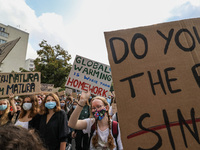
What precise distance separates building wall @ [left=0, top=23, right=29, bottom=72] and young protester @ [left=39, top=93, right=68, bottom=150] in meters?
32.6

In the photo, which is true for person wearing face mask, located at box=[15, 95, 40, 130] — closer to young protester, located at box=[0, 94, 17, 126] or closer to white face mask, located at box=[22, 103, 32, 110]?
white face mask, located at box=[22, 103, 32, 110]

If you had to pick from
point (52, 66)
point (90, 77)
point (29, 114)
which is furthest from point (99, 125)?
point (52, 66)

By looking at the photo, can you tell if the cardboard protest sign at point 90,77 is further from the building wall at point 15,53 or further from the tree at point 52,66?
the building wall at point 15,53

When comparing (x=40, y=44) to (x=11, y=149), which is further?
(x=40, y=44)

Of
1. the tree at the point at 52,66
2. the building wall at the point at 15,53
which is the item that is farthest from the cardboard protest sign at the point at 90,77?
the building wall at the point at 15,53

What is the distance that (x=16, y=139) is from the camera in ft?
1.99

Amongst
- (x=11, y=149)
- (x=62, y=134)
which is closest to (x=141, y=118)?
(x=11, y=149)

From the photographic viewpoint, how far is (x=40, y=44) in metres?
19.7

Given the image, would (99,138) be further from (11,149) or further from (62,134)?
(11,149)

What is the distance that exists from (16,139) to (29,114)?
2355 mm

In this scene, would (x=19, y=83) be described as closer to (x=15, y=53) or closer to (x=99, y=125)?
(x=99, y=125)

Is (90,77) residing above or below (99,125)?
above

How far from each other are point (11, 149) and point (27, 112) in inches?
96.3

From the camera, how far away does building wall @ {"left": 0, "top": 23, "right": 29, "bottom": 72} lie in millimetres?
28500
